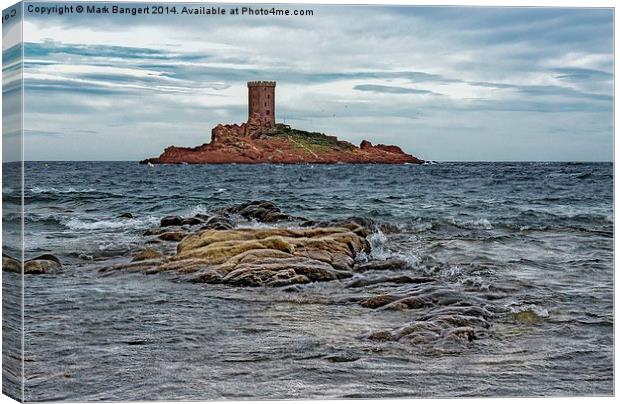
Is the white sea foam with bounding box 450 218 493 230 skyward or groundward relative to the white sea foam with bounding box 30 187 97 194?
groundward

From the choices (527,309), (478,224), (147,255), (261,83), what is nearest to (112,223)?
(147,255)

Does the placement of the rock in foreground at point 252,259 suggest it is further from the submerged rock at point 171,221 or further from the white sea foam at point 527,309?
the white sea foam at point 527,309

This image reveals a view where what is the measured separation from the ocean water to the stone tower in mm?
786

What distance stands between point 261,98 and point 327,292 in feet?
8.56

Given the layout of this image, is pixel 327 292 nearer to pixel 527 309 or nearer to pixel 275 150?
pixel 275 150

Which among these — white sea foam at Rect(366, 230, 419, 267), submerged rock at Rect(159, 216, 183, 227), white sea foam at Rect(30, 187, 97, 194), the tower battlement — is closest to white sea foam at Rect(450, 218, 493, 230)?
white sea foam at Rect(366, 230, 419, 267)

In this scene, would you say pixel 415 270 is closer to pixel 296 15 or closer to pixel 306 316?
pixel 306 316

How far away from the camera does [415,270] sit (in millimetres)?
15000

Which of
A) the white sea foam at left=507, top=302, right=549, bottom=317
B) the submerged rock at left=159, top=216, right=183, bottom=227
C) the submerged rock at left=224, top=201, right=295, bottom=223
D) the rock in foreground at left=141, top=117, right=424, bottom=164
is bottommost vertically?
the white sea foam at left=507, top=302, right=549, bottom=317

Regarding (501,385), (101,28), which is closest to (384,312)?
(501,385)

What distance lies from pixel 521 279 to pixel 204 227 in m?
4.14

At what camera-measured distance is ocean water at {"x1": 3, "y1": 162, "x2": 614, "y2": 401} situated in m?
14.0

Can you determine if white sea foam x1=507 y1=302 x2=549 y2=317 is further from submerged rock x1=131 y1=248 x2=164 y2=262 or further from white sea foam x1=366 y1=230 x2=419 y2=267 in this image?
submerged rock x1=131 y1=248 x2=164 y2=262

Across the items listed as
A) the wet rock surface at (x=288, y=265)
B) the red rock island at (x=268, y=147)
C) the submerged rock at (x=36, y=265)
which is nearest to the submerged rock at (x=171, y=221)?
the wet rock surface at (x=288, y=265)
